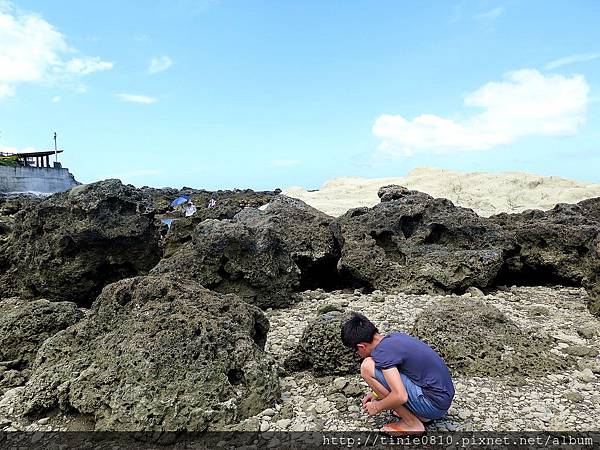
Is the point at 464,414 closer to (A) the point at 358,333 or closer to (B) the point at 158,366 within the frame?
(A) the point at 358,333

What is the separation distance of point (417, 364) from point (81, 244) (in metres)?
7.58

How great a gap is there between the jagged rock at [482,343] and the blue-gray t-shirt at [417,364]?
55.6 inches

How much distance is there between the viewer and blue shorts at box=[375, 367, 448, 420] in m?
4.55

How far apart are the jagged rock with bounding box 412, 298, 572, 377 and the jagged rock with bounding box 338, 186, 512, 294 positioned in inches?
120

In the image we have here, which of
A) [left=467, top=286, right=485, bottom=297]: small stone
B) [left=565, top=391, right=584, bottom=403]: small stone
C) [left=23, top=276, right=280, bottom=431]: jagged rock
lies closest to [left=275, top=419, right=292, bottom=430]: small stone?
[left=23, top=276, right=280, bottom=431]: jagged rock

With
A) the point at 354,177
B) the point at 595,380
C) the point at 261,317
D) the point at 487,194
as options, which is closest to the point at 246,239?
the point at 261,317

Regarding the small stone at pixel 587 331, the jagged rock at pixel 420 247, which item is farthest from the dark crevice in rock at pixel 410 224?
the small stone at pixel 587 331

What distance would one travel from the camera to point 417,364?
4.60 metres

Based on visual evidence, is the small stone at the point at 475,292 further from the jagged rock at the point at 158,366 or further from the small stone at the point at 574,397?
the jagged rock at the point at 158,366

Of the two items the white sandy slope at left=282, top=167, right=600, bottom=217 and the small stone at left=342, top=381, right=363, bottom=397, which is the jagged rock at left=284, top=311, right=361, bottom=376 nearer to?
the small stone at left=342, top=381, right=363, bottom=397

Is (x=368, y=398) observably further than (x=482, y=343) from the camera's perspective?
No

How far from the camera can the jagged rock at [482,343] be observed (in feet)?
19.5

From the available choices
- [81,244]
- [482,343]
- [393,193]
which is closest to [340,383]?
[482,343]

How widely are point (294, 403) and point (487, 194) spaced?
2951 cm
